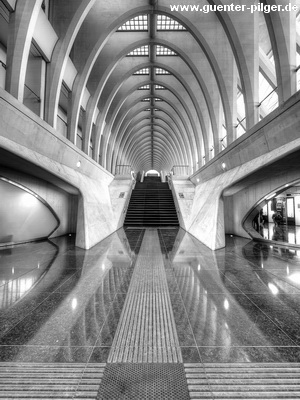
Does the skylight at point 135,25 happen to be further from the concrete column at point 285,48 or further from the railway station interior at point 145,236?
the concrete column at point 285,48

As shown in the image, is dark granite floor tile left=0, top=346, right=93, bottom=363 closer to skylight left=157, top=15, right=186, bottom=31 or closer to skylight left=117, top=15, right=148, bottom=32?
skylight left=117, top=15, right=148, bottom=32

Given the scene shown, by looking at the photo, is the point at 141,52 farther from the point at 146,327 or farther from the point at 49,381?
the point at 49,381

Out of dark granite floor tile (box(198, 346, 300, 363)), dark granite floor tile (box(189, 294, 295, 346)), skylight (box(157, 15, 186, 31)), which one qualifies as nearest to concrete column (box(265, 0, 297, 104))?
dark granite floor tile (box(189, 294, 295, 346))

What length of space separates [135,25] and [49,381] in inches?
770

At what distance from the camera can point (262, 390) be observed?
167cm

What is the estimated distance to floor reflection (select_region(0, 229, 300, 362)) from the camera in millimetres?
2145

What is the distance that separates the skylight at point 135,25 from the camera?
14938mm

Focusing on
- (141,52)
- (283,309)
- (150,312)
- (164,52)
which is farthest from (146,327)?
(164,52)

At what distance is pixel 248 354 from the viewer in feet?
6.77

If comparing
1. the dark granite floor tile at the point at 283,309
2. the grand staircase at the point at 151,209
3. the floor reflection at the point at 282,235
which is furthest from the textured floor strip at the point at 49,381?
the grand staircase at the point at 151,209

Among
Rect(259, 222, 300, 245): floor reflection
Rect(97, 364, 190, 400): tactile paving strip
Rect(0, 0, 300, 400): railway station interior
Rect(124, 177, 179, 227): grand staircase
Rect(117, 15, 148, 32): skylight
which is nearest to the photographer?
Rect(97, 364, 190, 400): tactile paving strip

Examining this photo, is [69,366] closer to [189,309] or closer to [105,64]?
[189,309]

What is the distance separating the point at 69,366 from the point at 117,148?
92.1ft

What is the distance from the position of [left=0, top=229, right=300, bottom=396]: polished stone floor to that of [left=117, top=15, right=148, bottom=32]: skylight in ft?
56.2
